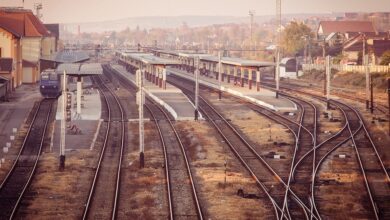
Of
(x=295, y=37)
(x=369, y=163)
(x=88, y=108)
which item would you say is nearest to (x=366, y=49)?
(x=295, y=37)

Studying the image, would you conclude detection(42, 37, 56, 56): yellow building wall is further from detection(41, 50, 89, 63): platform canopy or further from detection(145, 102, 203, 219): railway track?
detection(145, 102, 203, 219): railway track

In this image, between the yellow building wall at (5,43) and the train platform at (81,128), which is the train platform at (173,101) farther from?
the yellow building wall at (5,43)

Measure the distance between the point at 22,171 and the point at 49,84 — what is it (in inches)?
1096

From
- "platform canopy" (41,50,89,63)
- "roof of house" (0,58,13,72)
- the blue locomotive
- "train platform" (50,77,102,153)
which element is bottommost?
"train platform" (50,77,102,153)

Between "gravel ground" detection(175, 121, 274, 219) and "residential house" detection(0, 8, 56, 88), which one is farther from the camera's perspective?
"residential house" detection(0, 8, 56, 88)

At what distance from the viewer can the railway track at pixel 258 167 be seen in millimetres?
20375

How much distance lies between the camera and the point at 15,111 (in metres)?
44.8

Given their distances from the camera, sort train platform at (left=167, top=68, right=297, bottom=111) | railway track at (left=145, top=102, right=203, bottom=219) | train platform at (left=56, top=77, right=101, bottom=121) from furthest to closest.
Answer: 1. train platform at (left=167, top=68, right=297, bottom=111)
2. train platform at (left=56, top=77, right=101, bottom=121)
3. railway track at (left=145, top=102, right=203, bottom=219)

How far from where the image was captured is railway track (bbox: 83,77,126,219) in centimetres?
1964

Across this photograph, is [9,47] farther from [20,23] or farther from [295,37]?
[295,37]

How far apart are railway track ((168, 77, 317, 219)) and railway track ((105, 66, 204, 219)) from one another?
7.59ft

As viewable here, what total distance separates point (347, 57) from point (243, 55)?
65.7 m

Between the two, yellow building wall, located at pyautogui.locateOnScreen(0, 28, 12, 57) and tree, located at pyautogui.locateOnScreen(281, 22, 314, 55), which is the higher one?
tree, located at pyautogui.locateOnScreen(281, 22, 314, 55)

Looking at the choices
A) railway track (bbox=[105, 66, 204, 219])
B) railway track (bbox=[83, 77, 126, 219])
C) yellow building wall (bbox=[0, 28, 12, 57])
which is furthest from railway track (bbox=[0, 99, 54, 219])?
yellow building wall (bbox=[0, 28, 12, 57])
